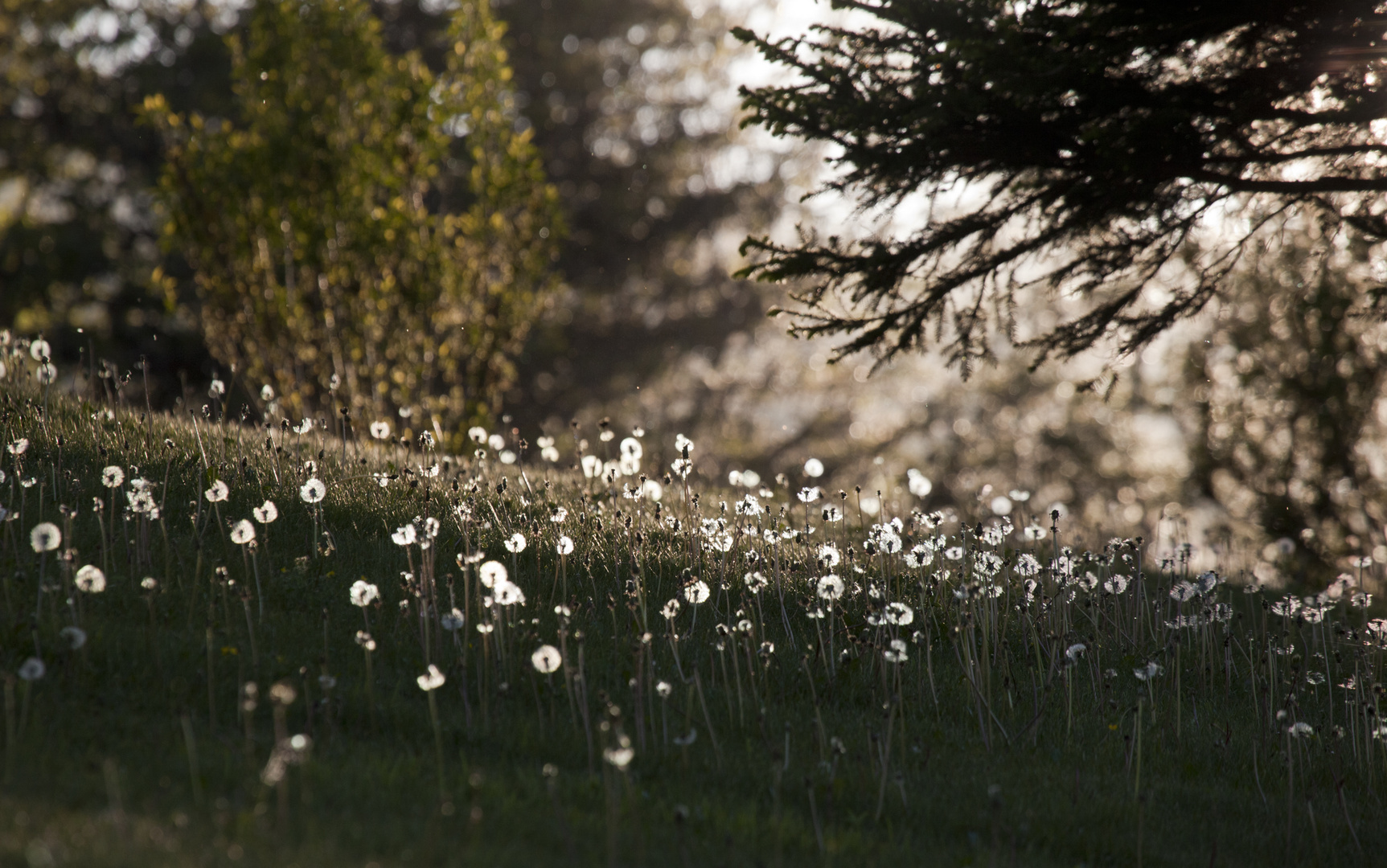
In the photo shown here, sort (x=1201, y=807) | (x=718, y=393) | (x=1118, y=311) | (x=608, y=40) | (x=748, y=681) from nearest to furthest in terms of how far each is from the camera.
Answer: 1. (x=1201, y=807)
2. (x=748, y=681)
3. (x=1118, y=311)
4. (x=608, y=40)
5. (x=718, y=393)

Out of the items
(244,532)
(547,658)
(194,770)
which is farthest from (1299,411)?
(194,770)

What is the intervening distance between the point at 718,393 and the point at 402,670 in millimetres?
17887

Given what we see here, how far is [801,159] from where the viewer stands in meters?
20.6

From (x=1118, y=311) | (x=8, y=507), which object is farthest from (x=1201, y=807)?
(x=8, y=507)

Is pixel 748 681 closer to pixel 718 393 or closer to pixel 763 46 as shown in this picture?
pixel 763 46

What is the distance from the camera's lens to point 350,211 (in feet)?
33.4

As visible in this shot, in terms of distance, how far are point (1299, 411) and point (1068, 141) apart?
882 centimetres

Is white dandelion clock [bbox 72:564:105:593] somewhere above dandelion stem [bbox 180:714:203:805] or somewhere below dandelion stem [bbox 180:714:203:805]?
above

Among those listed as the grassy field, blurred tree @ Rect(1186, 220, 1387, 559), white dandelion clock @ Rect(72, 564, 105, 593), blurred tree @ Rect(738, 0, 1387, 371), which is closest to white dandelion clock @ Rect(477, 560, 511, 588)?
the grassy field

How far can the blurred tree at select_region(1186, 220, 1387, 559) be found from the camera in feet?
39.2

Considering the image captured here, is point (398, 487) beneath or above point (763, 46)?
beneath

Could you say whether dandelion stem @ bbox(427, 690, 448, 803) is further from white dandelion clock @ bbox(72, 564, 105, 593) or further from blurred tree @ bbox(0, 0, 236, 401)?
blurred tree @ bbox(0, 0, 236, 401)

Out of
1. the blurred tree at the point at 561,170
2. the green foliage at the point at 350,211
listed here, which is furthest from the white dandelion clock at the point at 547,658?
the blurred tree at the point at 561,170

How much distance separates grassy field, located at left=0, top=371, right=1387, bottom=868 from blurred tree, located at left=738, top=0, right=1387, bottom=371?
1.74 m
